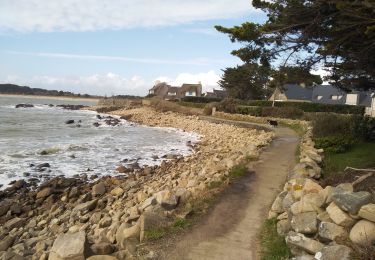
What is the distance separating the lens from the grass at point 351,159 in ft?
40.0

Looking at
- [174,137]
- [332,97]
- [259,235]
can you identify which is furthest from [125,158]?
[332,97]

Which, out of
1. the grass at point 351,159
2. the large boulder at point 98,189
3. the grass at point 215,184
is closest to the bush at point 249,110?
the grass at point 351,159

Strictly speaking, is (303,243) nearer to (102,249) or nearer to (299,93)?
(102,249)

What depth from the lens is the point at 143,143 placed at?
31.1 meters

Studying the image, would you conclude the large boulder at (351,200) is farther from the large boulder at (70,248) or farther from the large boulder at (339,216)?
the large boulder at (70,248)

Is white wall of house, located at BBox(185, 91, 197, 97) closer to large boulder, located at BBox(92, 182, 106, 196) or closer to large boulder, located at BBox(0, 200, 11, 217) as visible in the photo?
large boulder, located at BBox(92, 182, 106, 196)

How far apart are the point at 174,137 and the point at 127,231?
26.8 m

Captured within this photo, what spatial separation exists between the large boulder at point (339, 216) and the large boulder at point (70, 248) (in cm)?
411

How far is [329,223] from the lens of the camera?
20.2 feet

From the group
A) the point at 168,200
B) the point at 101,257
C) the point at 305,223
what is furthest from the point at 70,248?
the point at 305,223

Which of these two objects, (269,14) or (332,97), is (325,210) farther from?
(332,97)

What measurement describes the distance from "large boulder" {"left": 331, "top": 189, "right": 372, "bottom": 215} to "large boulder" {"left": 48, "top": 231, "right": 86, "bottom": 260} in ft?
13.9

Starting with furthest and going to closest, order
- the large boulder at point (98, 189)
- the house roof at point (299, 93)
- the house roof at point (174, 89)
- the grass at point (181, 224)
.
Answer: the house roof at point (174, 89)
the house roof at point (299, 93)
the large boulder at point (98, 189)
the grass at point (181, 224)

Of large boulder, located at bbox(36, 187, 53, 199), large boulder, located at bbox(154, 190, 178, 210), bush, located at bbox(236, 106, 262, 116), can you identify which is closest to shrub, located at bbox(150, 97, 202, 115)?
bush, located at bbox(236, 106, 262, 116)
